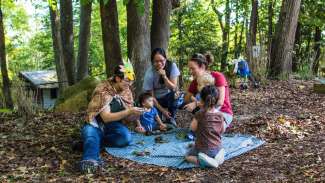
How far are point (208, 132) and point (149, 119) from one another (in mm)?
1552

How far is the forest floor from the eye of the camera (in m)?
3.90

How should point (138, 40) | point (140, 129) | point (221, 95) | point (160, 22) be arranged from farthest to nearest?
1. point (160, 22)
2. point (138, 40)
3. point (140, 129)
4. point (221, 95)

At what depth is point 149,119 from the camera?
5516 millimetres

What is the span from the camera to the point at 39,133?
18.2ft

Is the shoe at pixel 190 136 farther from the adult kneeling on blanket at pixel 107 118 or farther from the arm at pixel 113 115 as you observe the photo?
the arm at pixel 113 115

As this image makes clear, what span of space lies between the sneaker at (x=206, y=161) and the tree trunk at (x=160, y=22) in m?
3.86

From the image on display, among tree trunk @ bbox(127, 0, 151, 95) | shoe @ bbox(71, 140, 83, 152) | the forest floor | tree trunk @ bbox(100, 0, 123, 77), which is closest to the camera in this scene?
the forest floor

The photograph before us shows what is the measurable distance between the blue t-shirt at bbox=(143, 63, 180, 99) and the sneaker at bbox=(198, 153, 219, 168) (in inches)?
72.1

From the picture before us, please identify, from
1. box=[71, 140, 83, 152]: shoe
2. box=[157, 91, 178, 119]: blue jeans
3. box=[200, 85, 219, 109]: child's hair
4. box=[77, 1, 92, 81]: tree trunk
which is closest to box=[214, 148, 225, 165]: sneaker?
box=[200, 85, 219, 109]: child's hair

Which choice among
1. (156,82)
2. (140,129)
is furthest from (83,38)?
(140,129)

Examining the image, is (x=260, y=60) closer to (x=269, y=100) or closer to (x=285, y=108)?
(x=269, y=100)

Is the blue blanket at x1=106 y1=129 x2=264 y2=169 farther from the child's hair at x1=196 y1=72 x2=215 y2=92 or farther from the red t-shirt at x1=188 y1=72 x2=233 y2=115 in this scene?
the child's hair at x1=196 y1=72 x2=215 y2=92

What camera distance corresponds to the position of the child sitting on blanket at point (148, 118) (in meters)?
5.36

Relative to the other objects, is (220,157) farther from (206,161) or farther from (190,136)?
(190,136)
